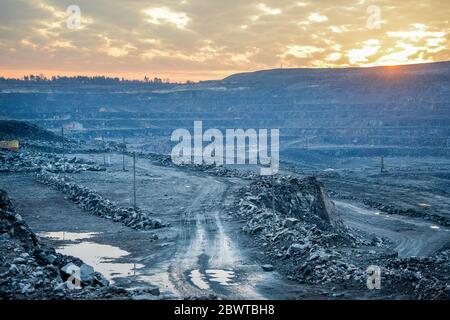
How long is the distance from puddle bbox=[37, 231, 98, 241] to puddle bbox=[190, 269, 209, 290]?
8.76m

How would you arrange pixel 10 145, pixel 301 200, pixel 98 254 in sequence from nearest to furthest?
pixel 98 254, pixel 301 200, pixel 10 145

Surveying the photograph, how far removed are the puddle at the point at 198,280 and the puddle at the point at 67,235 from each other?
Result: 8.76 meters

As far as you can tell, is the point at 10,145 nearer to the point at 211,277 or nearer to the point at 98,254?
the point at 98,254

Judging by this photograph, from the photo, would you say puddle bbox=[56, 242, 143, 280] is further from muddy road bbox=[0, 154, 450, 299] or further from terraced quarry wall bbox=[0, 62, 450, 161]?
terraced quarry wall bbox=[0, 62, 450, 161]

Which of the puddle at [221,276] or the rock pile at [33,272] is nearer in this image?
the rock pile at [33,272]

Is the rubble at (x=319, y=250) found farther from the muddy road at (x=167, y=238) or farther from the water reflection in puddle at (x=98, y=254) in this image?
the water reflection in puddle at (x=98, y=254)

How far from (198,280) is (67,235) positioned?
1078 centimetres

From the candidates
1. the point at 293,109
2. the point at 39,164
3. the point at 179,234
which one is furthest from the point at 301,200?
the point at 293,109

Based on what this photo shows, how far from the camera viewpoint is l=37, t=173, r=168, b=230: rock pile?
26.3 meters

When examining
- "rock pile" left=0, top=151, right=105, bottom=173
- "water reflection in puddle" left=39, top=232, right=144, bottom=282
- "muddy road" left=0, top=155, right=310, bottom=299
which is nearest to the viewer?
"muddy road" left=0, top=155, right=310, bottom=299

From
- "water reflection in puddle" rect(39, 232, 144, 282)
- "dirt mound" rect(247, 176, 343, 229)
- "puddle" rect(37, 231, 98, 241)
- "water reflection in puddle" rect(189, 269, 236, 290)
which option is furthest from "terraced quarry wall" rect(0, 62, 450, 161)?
"water reflection in puddle" rect(189, 269, 236, 290)

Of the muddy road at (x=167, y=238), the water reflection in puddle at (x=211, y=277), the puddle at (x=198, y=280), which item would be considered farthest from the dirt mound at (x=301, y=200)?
the puddle at (x=198, y=280)

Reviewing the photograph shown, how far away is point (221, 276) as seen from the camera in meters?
17.4

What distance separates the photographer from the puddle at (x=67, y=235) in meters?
24.7
